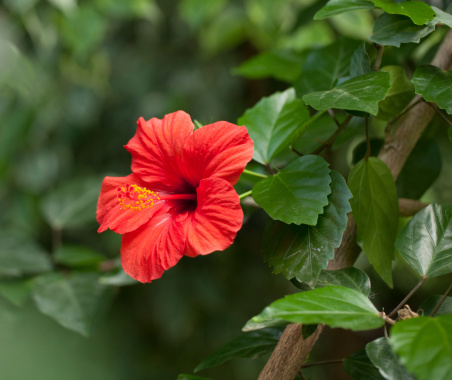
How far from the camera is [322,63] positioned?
59 cm

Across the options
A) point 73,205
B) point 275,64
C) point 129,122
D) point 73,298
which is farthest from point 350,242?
point 129,122

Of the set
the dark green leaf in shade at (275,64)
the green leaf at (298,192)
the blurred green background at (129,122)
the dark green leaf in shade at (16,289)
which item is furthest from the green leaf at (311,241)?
the blurred green background at (129,122)

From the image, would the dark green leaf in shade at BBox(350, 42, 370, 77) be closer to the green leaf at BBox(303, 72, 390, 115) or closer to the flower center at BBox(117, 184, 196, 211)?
the green leaf at BBox(303, 72, 390, 115)

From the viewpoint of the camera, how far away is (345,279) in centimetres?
42

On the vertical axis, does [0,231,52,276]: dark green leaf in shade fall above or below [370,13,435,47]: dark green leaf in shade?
below

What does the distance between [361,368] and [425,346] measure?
18cm

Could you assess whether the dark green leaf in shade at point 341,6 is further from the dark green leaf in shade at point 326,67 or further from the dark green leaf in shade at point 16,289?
the dark green leaf in shade at point 16,289

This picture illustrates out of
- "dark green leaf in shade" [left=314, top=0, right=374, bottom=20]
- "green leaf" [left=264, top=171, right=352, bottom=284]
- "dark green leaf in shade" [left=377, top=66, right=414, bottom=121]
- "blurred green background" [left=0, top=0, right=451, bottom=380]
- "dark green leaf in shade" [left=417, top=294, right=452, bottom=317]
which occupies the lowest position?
"blurred green background" [left=0, top=0, right=451, bottom=380]

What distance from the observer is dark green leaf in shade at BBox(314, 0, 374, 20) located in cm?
46

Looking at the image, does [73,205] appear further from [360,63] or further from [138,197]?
[360,63]

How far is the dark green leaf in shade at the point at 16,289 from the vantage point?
0.80 metres

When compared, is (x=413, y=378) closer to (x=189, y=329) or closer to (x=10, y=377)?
(x=10, y=377)

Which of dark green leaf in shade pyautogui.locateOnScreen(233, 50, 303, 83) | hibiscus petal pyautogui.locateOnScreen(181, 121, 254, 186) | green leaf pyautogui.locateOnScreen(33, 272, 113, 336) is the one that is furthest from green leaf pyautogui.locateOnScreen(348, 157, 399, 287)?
green leaf pyautogui.locateOnScreen(33, 272, 113, 336)

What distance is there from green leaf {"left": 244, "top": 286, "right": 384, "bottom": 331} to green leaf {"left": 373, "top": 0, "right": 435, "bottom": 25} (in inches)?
9.8
